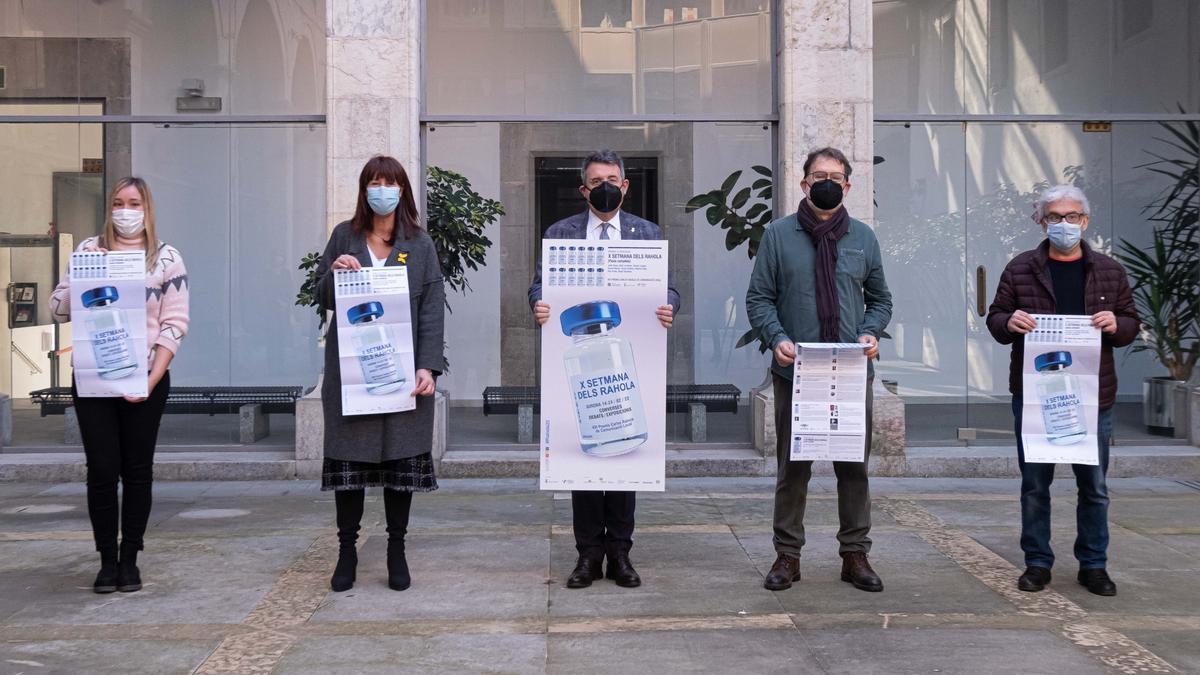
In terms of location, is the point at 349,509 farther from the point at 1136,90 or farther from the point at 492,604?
the point at 1136,90

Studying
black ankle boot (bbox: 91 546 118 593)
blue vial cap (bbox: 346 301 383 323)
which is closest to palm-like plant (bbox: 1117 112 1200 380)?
blue vial cap (bbox: 346 301 383 323)

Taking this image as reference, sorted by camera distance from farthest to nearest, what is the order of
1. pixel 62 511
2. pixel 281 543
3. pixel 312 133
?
pixel 312 133 → pixel 62 511 → pixel 281 543

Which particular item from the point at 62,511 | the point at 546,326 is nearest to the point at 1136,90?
the point at 546,326

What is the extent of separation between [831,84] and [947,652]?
5.37 m

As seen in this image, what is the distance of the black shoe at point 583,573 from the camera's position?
5.50 m

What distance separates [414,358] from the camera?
5.48 m

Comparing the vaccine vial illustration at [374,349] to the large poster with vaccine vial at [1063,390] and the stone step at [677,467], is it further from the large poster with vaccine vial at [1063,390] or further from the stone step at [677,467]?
the stone step at [677,467]

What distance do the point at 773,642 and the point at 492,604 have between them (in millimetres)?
1314

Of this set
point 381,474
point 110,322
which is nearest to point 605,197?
point 381,474

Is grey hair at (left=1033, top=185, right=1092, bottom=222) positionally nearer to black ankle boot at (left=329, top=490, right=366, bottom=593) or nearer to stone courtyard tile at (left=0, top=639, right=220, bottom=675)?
black ankle boot at (left=329, top=490, right=366, bottom=593)

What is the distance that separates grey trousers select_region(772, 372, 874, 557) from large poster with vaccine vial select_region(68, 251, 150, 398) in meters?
3.00

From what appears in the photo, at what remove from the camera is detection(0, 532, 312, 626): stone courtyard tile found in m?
5.16

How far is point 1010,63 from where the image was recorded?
9727 mm

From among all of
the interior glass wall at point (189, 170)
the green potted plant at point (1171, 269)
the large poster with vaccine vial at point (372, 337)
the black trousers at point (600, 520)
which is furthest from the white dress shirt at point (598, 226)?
the green potted plant at point (1171, 269)
